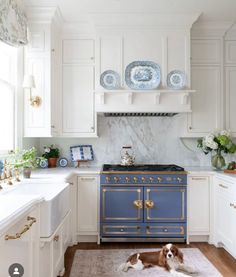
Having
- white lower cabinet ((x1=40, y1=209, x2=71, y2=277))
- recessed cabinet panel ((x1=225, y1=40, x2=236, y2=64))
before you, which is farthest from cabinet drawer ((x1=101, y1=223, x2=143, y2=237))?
recessed cabinet panel ((x1=225, y1=40, x2=236, y2=64))

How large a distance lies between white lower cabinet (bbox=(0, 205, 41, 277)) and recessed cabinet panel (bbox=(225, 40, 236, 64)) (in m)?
3.07

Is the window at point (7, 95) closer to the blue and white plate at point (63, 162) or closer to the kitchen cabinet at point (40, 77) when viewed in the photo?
the kitchen cabinet at point (40, 77)

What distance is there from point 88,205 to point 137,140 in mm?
1097

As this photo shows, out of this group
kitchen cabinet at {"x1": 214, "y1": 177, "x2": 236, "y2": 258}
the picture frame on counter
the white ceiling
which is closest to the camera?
kitchen cabinet at {"x1": 214, "y1": 177, "x2": 236, "y2": 258}

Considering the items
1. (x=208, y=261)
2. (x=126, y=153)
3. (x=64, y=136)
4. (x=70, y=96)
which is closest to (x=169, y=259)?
(x=208, y=261)

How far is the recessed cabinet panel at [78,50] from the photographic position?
12.2 ft

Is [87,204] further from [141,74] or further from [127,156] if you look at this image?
[141,74]

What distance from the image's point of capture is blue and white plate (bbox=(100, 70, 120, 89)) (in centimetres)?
357

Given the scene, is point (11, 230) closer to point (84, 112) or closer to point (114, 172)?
point (114, 172)

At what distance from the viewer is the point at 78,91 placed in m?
3.72

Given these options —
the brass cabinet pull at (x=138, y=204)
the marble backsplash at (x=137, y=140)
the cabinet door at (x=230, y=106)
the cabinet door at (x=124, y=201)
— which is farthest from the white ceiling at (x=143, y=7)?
the brass cabinet pull at (x=138, y=204)

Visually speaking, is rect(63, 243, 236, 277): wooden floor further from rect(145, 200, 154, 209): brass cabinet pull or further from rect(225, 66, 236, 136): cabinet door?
rect(225, 66, 236, 136): cabinet door

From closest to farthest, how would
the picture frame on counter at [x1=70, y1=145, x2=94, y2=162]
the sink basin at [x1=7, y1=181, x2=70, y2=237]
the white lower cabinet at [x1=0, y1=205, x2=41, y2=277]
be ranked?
the white lower cabinet at [x1=0, y1=205, x2=41, y2=277] → the sink basin at [x1=7, y1=181, x2=70, y2=237] → the picture frame on counter at [x1=70, y1=145, x2=94, y2=162]

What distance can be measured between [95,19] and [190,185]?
7.10ft
